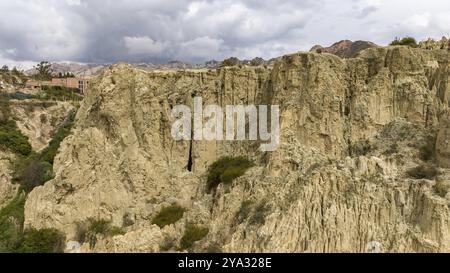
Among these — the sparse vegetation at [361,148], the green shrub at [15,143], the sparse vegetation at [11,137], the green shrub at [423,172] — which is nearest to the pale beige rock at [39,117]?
the sparse vegetation at [11,137]

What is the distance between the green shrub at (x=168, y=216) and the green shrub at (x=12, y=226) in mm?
6328

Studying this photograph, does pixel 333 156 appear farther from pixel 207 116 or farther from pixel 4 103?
pixel 4 103

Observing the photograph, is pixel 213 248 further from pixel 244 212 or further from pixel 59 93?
pixel 59 93

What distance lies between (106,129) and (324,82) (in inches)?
393

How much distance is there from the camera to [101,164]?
69.9ft

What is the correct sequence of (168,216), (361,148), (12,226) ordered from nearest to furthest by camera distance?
1. (361,148)
2. (168,216)
3. (12,226)

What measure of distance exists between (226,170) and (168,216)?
3016mm

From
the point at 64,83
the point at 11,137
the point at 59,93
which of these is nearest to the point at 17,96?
the point at 59,93

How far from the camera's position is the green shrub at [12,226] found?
68.2ft

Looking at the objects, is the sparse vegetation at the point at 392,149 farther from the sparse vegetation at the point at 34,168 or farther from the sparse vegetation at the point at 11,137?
the sparse vegetation at the point at 11,137

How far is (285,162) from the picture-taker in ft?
59.5
